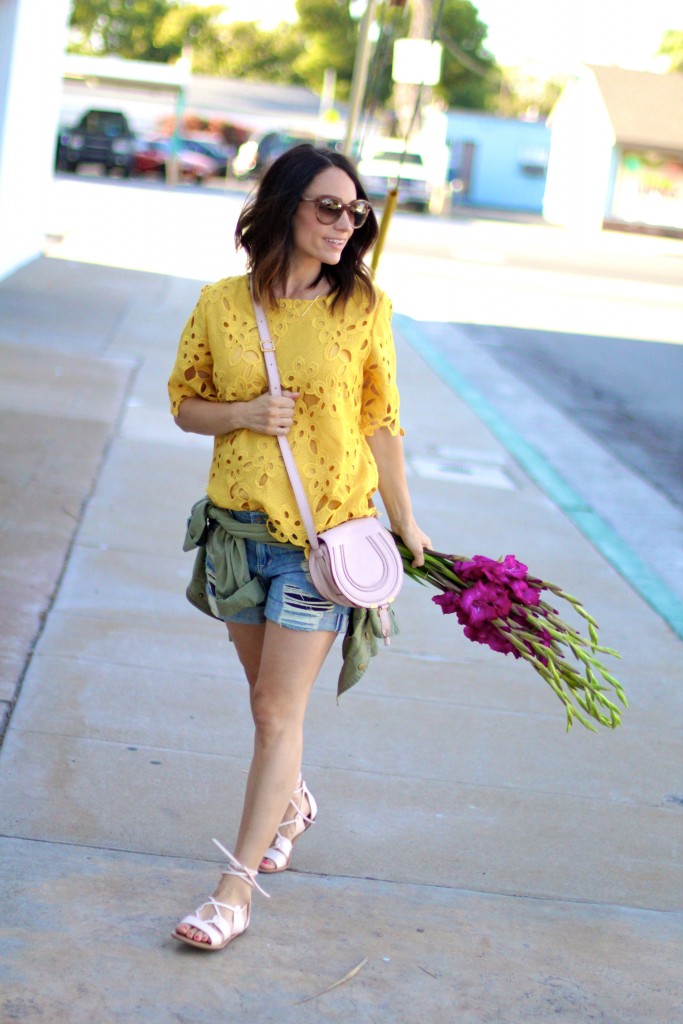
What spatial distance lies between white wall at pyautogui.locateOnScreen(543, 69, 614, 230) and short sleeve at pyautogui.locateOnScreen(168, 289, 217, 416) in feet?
143

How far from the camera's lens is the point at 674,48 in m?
103

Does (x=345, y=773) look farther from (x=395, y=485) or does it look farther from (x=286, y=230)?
(x=286, y=230)

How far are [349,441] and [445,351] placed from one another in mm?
11052

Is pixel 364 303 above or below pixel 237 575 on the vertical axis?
above

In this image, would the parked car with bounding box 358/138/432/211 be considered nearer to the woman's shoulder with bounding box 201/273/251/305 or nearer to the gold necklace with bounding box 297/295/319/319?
the woman's shoulder with bounding box 201/273/251/305

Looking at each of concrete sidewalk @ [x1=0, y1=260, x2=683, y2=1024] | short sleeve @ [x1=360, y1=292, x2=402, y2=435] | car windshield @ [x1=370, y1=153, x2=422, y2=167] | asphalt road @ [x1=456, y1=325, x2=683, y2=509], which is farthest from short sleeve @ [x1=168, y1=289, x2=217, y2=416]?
car windshield @ [x1=370, y1=153, x2=422, y2=167]

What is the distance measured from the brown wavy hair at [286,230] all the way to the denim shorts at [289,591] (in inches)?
21.8

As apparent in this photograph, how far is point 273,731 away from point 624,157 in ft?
151

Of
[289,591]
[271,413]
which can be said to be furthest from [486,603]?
[271,413]

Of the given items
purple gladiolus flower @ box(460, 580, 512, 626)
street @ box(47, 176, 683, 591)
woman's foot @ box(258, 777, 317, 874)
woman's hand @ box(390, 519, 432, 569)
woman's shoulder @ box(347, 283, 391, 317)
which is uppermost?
woman's shoulder @ box(347, 283, 391, 317)

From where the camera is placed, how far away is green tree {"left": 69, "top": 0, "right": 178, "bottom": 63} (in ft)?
285

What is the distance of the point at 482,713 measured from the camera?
482 cm

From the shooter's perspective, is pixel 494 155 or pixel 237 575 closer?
pixel 237 575

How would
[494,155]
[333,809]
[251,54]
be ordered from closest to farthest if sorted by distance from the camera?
[333,809] → [494,155] → [251,54]
